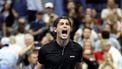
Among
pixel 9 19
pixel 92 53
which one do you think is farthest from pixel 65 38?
pixel 9 19

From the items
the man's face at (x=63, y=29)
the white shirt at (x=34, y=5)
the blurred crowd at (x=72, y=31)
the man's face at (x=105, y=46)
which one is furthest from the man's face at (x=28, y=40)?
the man's face at (x=63, y=29)

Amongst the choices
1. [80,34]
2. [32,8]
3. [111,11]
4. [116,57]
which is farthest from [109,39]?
[32,8]

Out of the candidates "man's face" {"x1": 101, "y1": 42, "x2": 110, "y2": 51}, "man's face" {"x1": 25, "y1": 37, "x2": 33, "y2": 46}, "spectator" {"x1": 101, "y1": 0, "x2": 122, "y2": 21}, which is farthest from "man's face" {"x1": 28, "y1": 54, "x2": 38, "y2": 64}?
"spectator" {"x1": 101, "y1": 0, "x2": 122, "y2": 21}

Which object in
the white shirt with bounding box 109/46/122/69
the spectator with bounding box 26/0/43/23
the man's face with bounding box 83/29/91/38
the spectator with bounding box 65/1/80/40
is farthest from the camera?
the spectator with bounding box 26/0/43/23

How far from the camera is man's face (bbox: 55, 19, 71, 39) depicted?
745cm

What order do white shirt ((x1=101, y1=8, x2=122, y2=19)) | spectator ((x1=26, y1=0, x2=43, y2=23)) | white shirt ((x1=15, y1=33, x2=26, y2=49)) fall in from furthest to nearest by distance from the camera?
spectator ((x1=26, y1=0, x2=43, y2=23)), white shirt ((x1=101, y1=8, x2=122, y2=19)), white shirt ((x1=15, y1=33, x2=26, y2=49))

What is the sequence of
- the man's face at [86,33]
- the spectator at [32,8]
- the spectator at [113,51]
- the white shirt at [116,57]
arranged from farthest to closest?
the spectator at [32,8] < the man's face at [86,33] < the spectator at [113,51] < the white shirt at [116,57]

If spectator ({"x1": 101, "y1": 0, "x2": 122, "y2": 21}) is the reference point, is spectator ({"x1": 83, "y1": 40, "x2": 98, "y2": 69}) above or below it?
below

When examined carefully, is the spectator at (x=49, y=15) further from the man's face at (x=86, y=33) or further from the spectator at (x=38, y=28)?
the man's face at (x=86, y=33)

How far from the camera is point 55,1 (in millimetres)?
15602

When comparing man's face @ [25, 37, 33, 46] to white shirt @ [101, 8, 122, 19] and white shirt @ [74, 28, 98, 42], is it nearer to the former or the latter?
white shirt @ [74, 28, 98, 42]

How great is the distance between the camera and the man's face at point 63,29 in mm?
7448

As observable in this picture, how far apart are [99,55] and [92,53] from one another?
0.28 m

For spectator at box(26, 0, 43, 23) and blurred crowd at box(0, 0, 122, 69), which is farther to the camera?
spectator at box(26, 0, 43, 23)
